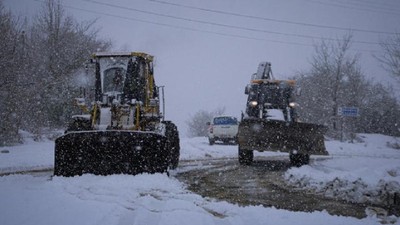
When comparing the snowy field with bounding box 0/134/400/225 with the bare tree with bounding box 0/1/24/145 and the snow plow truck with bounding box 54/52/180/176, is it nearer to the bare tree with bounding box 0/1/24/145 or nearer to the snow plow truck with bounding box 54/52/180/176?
the snow plow truck with bounding box 54/52/180/176

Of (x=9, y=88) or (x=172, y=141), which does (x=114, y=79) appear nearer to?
(x=172, y=141)

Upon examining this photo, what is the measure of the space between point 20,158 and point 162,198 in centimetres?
886

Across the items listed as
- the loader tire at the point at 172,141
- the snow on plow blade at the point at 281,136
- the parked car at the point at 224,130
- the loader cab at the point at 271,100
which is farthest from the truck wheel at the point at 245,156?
the parked car at the point at 224,130

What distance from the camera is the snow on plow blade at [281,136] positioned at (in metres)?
11.6

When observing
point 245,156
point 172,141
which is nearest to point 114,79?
point 172,141

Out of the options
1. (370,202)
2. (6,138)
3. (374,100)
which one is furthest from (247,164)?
(374,100)

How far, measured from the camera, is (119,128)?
922cm

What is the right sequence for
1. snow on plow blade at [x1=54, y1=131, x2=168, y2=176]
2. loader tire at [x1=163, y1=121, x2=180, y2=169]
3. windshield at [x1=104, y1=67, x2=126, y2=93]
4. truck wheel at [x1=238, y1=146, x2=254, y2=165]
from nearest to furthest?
snow on plow blade at [x1=54, y1=131, x2=168, y2=176] < windshield at [x1=104, y1=67, x2=126, y2=93] < loader tire at [x1=163, y1=121, x2=180, y2=169] < truck wheel at [x1=238, y1=146, x2=254, y2=165]

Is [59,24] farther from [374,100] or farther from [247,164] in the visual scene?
[374,100]

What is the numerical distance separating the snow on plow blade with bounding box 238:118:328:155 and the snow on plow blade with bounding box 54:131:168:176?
13.8 feet

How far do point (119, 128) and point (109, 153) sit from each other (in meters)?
1.22

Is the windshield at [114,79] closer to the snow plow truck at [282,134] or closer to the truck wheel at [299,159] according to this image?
the snow plow truck at [282,134]

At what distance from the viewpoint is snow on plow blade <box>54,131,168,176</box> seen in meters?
7.97

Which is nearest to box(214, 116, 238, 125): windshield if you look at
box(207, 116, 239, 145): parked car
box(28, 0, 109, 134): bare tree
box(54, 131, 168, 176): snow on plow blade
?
box(207, 116, 239, 145): parked car
